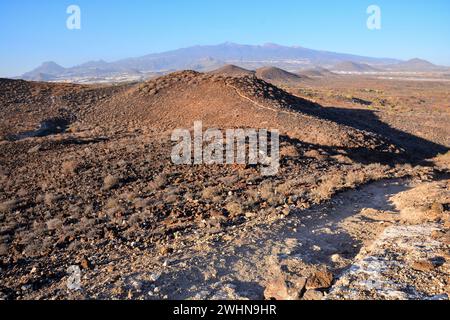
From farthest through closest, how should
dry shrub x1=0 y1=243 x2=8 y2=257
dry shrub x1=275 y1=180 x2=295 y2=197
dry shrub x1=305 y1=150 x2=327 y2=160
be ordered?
dry shrub x1=305 y1=150 x2=327 y2=160, dry shrub x1=275 y1=180 x2=295 y2=197, dry shrub x1=0 y1=243 x2=8 y2=257

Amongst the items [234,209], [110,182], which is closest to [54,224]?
[110,182]

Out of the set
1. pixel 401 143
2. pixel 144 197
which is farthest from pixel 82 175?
pixel 401 143

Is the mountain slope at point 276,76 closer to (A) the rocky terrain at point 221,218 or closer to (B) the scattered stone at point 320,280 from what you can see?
(A) the rocky terrain at point 221,218

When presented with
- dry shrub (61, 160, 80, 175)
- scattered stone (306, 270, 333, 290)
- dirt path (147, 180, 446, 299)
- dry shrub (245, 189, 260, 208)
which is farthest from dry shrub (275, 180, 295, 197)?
dry shrub (61, 160, 80, 175)

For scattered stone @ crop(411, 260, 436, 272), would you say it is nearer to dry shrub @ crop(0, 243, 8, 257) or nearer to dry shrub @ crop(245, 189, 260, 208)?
dry shrub @ crop(245, 189, 260, 208)

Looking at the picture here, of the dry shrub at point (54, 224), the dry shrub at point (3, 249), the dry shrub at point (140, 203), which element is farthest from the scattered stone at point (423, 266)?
the dry shrub at point (3, 249)

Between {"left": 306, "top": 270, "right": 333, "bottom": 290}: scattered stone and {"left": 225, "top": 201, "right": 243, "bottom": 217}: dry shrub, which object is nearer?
{"left": 306, "top": 270, "right": 333, "bottom": 290}: scattered stone

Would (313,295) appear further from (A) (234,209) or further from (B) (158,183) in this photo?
(B) (158,183)

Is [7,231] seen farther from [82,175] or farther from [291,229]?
[291,229]
